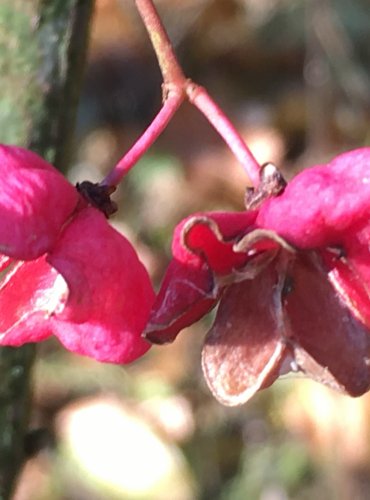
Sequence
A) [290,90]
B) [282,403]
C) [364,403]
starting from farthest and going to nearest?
[290,90]
[282,403]
[364,403]

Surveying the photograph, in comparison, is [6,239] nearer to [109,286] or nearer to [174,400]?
[109,286]

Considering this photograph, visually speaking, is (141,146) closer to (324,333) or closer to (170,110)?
(170,110)

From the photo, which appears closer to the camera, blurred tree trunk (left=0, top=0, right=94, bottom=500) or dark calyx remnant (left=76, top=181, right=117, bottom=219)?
dark calyx remnant (left=76, top=181, right=117, bottom=219)

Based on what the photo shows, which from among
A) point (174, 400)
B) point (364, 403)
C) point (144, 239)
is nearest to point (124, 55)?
point (144, 239)

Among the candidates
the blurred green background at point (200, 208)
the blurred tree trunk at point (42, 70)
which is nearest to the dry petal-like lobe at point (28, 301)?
the blurred tree trunk at point (42, 70)

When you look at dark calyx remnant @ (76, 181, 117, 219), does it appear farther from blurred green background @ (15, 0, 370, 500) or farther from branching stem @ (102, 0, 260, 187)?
blurred green background @ (15, 0, 370, 500)

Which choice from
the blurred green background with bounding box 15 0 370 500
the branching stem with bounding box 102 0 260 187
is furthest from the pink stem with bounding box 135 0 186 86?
the blurred green background with bounding box 15 0 370 500

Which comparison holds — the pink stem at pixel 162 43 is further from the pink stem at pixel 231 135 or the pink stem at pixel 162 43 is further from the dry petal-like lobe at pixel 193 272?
the dry petal-like lobe at pixel 193 272
